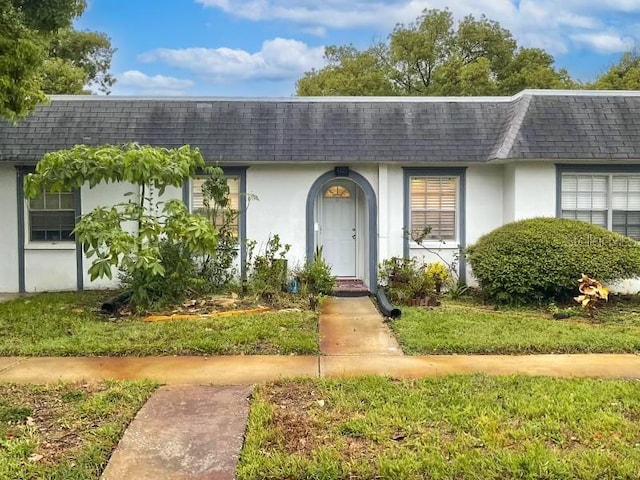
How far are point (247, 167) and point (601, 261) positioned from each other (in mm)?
7035

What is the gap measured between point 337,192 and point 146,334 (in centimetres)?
648

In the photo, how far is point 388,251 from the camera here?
12258mm

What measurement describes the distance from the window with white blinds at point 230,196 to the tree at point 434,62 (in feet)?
69.9

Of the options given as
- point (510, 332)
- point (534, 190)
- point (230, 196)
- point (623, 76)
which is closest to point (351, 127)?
point (230, 196)

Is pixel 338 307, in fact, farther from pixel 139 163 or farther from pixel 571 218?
pixel 571 218

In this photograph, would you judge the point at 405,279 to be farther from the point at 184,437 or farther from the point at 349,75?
the point at 349,75

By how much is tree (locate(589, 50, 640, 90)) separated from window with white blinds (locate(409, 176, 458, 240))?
1845 centimetres

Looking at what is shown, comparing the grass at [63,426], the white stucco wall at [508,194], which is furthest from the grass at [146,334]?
the white stucco wall at [508,194]

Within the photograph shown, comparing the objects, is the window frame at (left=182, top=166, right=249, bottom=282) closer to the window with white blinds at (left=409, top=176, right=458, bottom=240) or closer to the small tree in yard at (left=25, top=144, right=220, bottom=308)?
the small tree in yard at (left=25, top=144, right=220, bottom=308)

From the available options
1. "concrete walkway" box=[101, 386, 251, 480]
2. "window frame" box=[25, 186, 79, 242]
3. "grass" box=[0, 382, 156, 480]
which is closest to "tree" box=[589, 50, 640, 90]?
"window frame" box=[25, 186, 79, 242]

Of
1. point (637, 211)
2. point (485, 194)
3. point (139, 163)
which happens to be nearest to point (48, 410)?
point (139, 163)

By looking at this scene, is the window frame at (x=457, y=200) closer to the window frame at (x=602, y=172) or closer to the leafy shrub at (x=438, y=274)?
the leafy shrub at (x=438, y=274)

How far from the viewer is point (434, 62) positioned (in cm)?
3478

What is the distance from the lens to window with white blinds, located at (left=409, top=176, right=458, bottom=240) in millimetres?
12383
